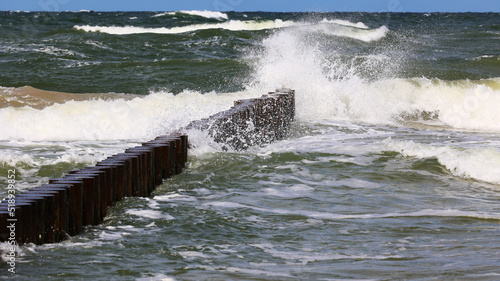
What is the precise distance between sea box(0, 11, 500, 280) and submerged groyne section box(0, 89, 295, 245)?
0.10 metres

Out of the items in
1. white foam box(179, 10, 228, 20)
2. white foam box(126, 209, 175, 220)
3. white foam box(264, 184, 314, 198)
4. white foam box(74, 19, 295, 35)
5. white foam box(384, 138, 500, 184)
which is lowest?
white foam box(264, 184, 314, 198)

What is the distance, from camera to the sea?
4391mm

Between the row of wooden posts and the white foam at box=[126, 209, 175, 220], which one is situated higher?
the row of wooden posts

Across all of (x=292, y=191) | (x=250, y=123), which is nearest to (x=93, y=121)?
(x=250, y=123)

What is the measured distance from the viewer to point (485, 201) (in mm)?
6629

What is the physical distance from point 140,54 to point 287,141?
15.7 metres

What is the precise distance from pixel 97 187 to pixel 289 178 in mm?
2813

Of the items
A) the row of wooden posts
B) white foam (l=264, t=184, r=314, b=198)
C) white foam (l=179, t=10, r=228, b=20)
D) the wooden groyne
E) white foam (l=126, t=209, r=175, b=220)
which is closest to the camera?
the row of wooden posts

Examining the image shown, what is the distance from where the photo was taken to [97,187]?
5.25 meters

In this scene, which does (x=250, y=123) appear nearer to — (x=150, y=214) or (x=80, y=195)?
(x=150, y=214)

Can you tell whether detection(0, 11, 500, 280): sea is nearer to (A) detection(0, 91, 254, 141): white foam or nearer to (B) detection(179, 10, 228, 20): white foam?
(A) detection(0, 91, 254, 141): white foam

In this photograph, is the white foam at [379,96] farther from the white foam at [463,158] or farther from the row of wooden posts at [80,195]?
the row of wooden posts at [80,195]

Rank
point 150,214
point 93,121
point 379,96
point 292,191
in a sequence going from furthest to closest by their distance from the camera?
point 379,96 < point 93,121 < point 292,191 < point 150,214

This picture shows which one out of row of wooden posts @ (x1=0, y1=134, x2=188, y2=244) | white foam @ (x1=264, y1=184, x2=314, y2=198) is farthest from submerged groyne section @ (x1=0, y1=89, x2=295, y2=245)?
white foam @ (x1=264, y1=184, x2=314, y2=198)
